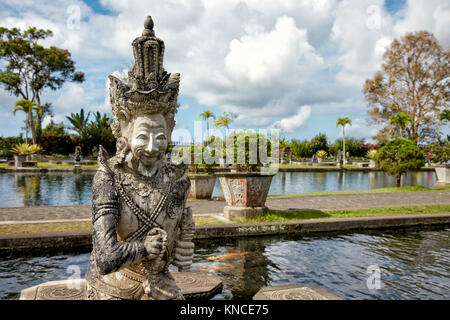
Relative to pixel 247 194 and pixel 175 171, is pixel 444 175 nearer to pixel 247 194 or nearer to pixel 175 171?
pixel 247 194

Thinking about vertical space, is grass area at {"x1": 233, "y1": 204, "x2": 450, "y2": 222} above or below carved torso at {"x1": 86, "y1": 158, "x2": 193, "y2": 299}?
below

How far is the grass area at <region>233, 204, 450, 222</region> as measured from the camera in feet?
25.7

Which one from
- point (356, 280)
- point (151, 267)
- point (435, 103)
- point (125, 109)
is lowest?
point (356, 280)

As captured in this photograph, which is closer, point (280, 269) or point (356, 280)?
point (356, 280)

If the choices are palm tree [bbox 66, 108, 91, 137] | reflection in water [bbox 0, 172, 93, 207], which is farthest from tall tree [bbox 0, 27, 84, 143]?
reflection in water [bbox 0, 172, 93, 207]

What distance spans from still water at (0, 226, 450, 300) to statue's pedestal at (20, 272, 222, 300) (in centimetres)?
20

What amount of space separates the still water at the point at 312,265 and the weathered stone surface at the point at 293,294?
0.64 metres

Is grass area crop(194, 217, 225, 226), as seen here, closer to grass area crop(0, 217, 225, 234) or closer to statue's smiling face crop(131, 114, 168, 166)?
grass area crop(0, 217, 225, 234)

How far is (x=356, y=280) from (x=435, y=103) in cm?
3093

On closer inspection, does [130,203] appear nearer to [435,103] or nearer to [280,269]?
[280,269]

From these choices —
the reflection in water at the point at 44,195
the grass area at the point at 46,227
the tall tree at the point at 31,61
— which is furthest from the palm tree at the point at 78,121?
the grass area at the point at 46,227

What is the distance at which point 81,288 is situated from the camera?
11.5ft

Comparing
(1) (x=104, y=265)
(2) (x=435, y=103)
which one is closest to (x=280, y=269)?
(1) (x=104, y=265)
